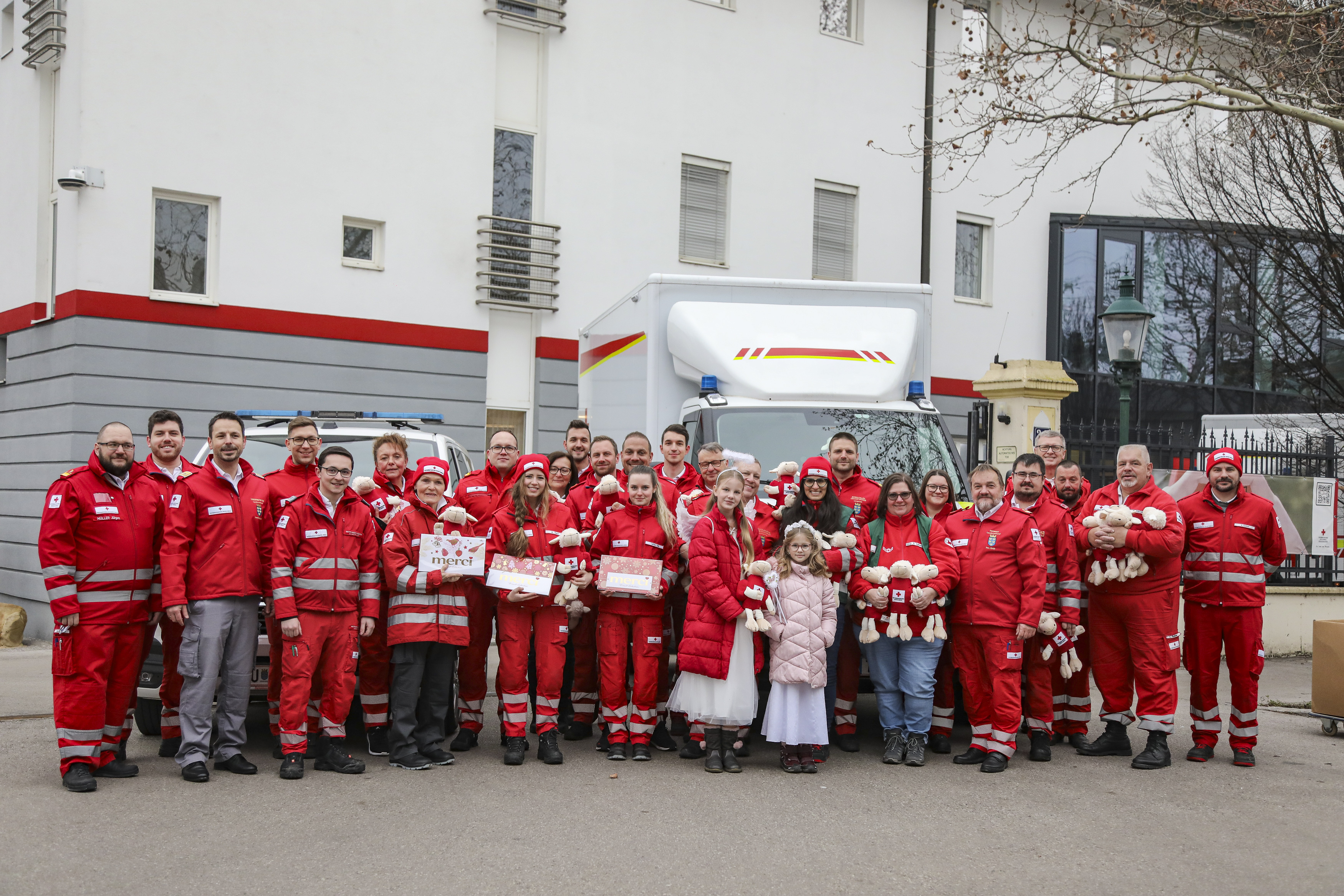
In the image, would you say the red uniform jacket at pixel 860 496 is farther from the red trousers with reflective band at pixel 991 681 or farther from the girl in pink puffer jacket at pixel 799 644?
the red trousers with reflective band at pixel 991 681

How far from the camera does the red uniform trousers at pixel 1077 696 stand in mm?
8156

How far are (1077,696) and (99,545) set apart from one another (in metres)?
6.29

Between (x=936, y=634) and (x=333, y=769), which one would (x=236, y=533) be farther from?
(x=936, y=634)

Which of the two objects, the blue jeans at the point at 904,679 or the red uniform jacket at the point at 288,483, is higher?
the red uniform jacket at the point at 288,483

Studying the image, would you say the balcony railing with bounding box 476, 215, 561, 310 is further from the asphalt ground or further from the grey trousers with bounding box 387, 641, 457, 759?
the grey trousers with bounding box 387, 641, 457, 759

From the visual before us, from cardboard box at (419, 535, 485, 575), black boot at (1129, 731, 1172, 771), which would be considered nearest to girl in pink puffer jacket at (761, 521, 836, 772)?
cardboard box at (419, 535, 485, 575)

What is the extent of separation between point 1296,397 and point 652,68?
45.5ft

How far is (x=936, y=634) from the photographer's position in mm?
7484

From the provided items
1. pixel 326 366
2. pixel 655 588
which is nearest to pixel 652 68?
pixel 326 366

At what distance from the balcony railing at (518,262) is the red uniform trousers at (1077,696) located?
1025 centimetres

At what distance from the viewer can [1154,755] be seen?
762 centimetres

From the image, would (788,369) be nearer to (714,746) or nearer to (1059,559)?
(1059,559)

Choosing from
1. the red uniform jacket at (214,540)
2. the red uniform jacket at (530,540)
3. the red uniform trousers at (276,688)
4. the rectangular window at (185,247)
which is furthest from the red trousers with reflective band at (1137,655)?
the rectangular window at (185,247)

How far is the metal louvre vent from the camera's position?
46.9 ft
